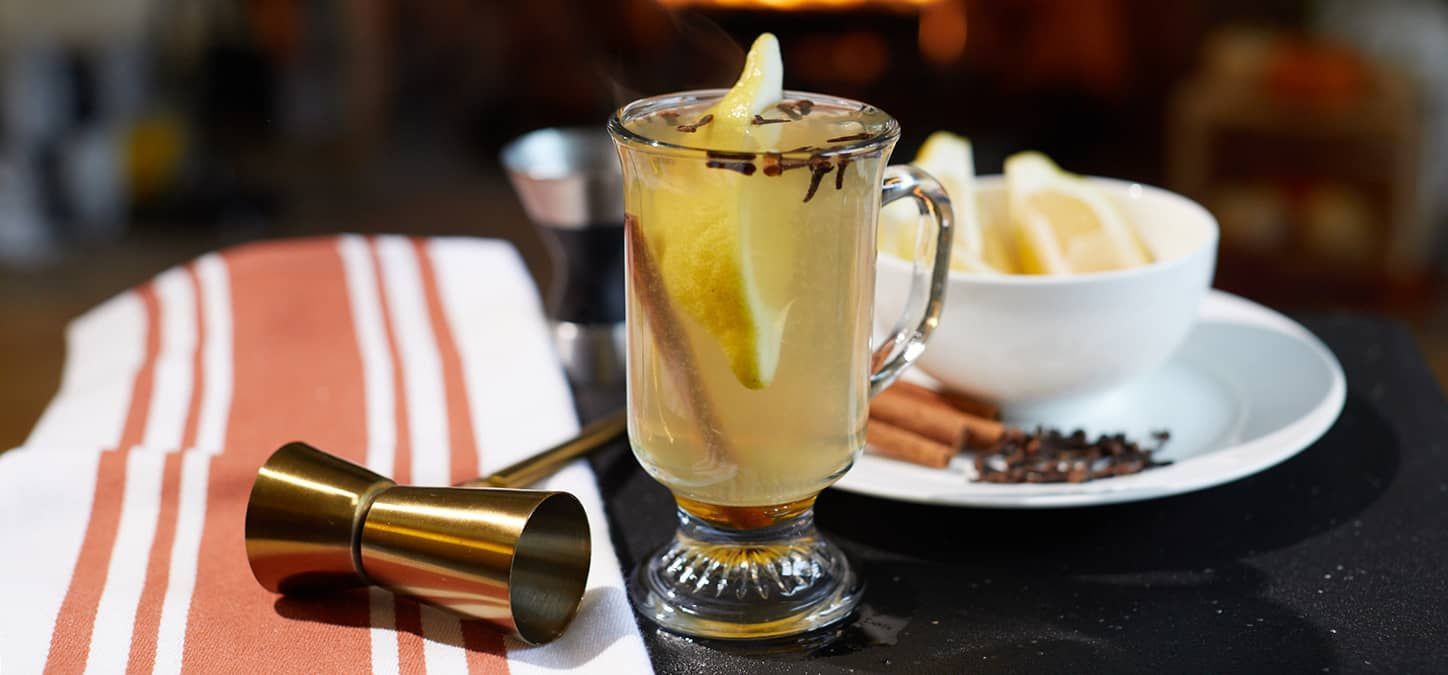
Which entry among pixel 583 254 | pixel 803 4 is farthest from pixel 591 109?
pixel 583 254

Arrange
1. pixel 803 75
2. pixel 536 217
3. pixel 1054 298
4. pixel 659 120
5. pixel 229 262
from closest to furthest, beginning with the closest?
pixel 659 120
pixel 1054 298
pixel 536 217
pixel 229 262
pixel 803 75

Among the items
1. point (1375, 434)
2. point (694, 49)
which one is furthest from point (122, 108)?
point (1375, 434)

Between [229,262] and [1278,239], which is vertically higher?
[229,262]

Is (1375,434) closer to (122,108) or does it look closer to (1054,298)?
(1054,298)

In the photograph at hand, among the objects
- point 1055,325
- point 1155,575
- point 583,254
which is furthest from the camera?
point 583,254

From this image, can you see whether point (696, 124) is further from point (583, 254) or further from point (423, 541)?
point (583, 254)

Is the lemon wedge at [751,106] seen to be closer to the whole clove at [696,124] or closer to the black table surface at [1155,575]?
the whole clove at [696,124]

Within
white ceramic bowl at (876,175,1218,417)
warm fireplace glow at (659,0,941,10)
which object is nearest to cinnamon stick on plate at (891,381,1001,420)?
white ceramic bowl at (876,175,1218,417)
